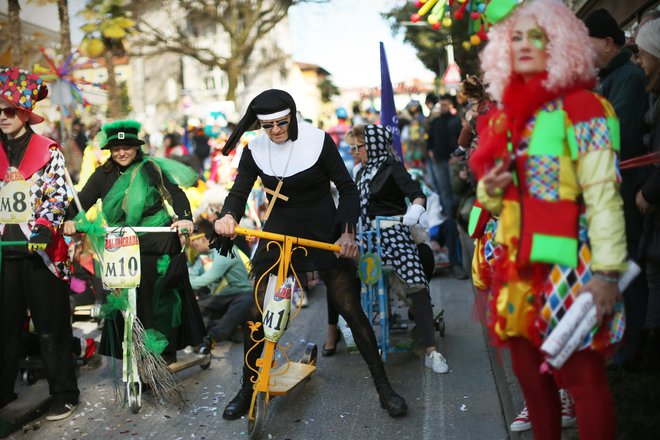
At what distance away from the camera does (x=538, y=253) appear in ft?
8.14

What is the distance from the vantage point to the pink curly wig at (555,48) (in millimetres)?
2514

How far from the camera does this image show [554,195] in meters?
2.51

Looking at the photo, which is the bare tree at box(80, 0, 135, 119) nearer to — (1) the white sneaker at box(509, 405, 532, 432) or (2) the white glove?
(2) the white glove

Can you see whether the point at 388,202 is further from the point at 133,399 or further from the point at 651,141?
the point at 133,399

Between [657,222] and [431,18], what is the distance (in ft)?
7.13

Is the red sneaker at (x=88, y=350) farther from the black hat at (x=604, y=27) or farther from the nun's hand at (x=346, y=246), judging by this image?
the black hat at (x=604, y=27)

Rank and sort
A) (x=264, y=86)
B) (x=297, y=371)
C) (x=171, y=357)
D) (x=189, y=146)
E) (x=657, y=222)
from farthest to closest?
(x=264, y=86)
(x=189, y=146)
(x=171, y=357)
(x=297, y=371)
(x=657, y=222)

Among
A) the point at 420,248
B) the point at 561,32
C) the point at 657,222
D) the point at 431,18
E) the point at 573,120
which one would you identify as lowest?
the point at 420,248

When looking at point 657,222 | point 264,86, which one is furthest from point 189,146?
point 264,86

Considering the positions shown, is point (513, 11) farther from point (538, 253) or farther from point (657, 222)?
point (657, 222)

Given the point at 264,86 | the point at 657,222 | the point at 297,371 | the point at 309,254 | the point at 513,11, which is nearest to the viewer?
the point at 513,11

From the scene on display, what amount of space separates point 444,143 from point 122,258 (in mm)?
6963

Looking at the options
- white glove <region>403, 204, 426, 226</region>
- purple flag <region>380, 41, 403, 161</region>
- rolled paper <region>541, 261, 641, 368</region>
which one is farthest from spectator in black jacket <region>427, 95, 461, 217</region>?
rolled paper <region>541, 261, 641, 368</region>

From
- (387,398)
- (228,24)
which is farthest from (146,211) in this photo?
(228,24)
